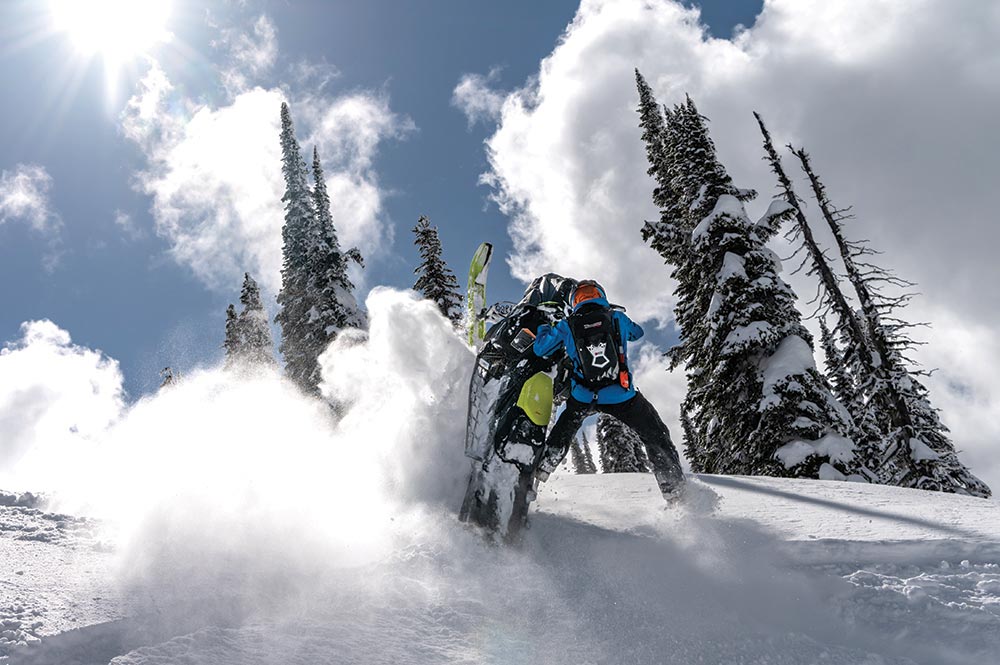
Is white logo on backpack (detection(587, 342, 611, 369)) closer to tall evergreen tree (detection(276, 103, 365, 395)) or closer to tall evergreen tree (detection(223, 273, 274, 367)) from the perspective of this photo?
tall evergreen tree (detection(276, 103, 365, 395))

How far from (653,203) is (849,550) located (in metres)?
18.1

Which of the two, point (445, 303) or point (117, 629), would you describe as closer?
point (117, 629)

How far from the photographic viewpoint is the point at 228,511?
14.4 ft

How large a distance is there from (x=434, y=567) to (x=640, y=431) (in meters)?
2.41

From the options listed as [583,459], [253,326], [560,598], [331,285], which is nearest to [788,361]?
[560,598]

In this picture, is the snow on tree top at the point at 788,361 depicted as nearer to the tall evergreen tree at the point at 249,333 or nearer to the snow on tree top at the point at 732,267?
the snow on tree top at the point at 732,267

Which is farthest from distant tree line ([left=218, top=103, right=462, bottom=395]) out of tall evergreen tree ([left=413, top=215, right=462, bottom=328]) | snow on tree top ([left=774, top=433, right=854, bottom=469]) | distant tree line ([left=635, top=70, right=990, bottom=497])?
snow on tree top ([left=774, top=433, right=854, bottom=469])

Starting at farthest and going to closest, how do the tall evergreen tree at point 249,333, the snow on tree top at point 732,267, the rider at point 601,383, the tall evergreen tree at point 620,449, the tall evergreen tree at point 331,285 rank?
the tall evergreen tree at point 620,449 < the tall evergreen tree at point 249,333 < the tall evergreen tree at point 331,285 < the snow on tree top at point 732,267 < the rider at point 601,383

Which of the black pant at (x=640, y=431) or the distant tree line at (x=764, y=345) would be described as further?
the distant tree line at (x=764, y=345)

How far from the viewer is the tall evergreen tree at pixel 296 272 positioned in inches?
1012

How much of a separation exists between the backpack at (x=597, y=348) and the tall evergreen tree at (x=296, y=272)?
2110 centimetres

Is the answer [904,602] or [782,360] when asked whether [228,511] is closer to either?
[904,602]

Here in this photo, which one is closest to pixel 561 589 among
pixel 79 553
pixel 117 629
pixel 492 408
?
Answer: pixel 492 408

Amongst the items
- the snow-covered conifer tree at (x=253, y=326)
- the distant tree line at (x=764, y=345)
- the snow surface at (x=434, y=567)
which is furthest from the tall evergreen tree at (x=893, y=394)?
the snow-covered conifer tree at (x=253, y=326)
